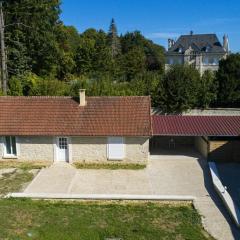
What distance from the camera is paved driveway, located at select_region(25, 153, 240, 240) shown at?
18.5 m

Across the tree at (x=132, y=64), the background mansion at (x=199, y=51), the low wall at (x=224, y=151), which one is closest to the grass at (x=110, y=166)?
the low wall at (x=224, y=151)

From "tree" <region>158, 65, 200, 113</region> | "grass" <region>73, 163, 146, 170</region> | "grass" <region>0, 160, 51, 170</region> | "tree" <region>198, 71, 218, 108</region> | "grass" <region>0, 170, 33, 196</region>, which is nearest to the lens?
"grass" <region>0, 170, 33, 196</region>

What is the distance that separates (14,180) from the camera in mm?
21406

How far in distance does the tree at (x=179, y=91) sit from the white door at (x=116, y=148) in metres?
12.2

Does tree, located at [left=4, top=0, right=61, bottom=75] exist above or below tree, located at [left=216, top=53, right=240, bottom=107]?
above

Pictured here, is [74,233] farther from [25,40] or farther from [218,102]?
[25,40]

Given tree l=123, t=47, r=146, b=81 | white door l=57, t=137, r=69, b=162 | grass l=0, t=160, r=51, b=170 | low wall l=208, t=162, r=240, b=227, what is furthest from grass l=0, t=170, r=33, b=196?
tree l=123, t=47, r=146, b=81

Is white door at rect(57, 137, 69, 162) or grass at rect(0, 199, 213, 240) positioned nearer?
grass at rect(0, 199, 213, 240)

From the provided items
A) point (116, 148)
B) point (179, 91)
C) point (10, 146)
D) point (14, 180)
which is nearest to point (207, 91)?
point (179, 91)

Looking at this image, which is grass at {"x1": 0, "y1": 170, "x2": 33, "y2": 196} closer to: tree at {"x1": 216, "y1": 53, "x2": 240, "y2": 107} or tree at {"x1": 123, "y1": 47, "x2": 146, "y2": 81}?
tree at {"x1": 216, "y1": 53, "x2": 240, "y2": 107}

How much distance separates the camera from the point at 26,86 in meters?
37.1

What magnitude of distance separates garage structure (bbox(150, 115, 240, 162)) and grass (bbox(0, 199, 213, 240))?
7974 mm

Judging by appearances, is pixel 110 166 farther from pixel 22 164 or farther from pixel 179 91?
pixel 179 91

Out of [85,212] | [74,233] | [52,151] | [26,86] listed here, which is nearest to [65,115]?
[52,151]
